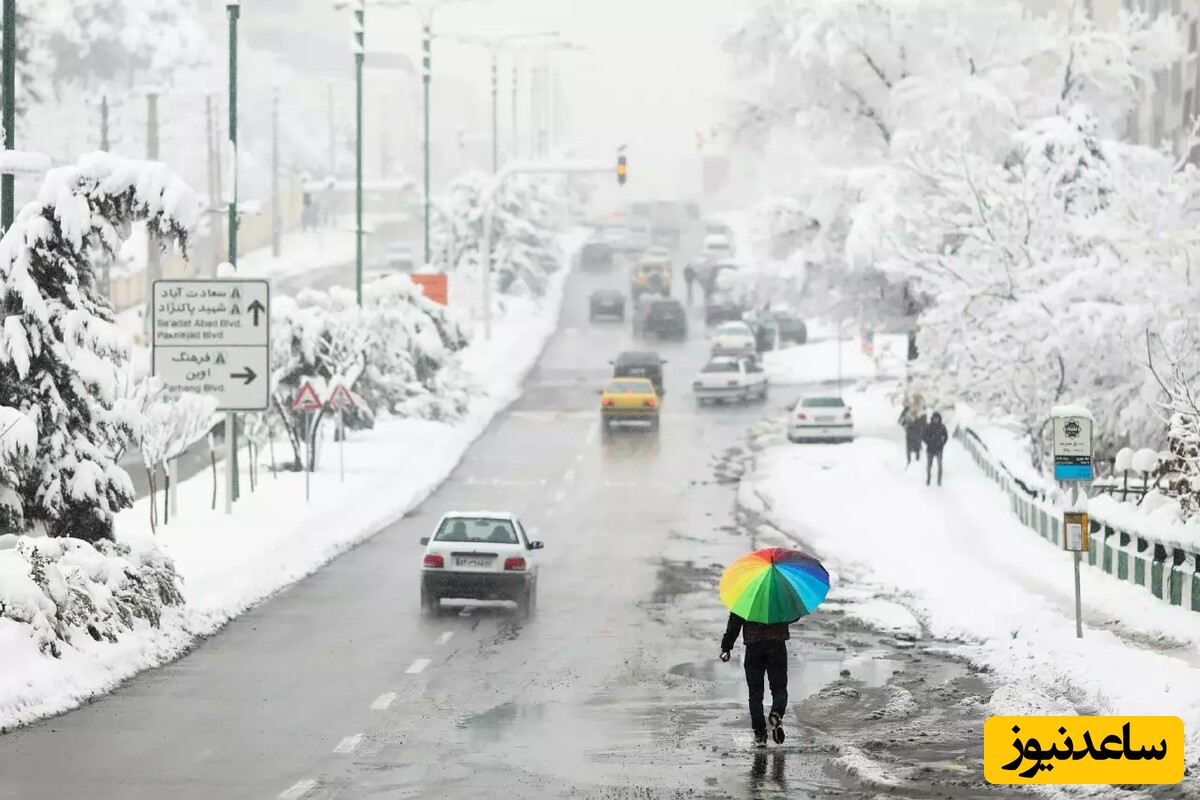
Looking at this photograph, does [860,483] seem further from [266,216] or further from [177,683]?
[266,216]

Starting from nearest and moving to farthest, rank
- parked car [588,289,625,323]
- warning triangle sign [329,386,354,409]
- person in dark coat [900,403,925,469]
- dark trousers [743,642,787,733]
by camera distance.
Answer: dark trousers [743,642,787,733]
warning triangle sign [329,386,354,409]
person in dark coat [900,403,925,469]
parked car [588,289,625,323]

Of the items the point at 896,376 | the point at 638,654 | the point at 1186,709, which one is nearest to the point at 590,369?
the point at 896,376

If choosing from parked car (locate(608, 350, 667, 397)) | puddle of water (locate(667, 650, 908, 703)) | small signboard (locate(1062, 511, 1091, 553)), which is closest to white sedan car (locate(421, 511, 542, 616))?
puddle of water (locate(667, 650, 908, 703))

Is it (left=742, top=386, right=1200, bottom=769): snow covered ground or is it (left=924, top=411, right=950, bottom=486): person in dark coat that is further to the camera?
(left=924, top=411, right=950, bottom=486): person in dark coat

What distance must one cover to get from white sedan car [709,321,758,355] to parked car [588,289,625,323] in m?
16.9

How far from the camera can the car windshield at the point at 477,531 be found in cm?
2781

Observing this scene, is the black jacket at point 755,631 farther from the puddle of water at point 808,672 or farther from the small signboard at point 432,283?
the small signboard at point 432,283

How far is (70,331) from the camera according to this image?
77.2ft

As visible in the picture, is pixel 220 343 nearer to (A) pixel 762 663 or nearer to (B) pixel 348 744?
(B) pixel 348 744

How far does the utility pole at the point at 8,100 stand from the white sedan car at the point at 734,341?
55004 millimetres

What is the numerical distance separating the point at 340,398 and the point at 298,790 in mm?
26210

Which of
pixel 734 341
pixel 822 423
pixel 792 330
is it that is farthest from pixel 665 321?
pixel 822 423

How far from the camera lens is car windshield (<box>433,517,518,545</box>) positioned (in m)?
27.8

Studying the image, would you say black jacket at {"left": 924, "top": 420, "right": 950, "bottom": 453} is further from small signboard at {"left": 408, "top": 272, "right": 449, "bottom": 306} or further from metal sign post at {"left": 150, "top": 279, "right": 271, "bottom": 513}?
small signboard at {"left": 408, "top": 272, "right": 449, "bottom": 306}
